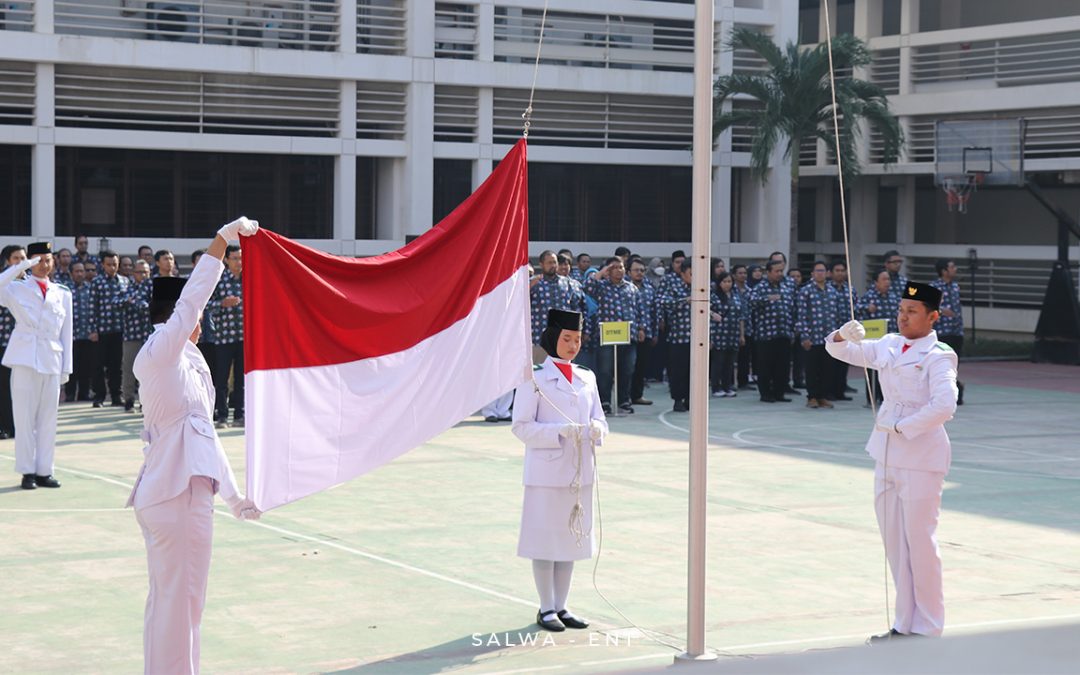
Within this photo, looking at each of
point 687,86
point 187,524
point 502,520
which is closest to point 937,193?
point 687,86

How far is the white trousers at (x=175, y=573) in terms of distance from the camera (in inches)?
232

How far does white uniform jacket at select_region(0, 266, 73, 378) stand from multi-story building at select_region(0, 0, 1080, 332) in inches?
517

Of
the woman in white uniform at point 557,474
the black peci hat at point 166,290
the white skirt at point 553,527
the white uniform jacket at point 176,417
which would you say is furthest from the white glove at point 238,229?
the white skirt at point 553,527

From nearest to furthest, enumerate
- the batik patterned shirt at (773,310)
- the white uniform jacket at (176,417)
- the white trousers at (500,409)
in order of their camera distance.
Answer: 1. the white uniform jacket at (176,417)
2. the white trousers at (500,409)
3. the batik patterned shirt at (773,310)

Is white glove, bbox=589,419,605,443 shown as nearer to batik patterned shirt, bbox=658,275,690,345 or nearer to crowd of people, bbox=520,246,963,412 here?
crowd of people, bbox=520,246,963,412

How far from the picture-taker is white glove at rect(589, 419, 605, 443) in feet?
25.2

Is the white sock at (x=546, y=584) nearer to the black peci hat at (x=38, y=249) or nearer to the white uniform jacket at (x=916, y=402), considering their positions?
the white uniform jacket at (x=916, y=402)

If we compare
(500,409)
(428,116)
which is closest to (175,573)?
(500,409)

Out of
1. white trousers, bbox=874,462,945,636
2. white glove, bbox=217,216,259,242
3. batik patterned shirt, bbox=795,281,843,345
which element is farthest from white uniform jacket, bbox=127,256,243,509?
batik patterned shirt, bbox=795,281,843,345

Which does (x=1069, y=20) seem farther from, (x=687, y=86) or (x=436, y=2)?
(x=436, y=2)

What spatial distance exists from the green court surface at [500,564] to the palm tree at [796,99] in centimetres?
1380

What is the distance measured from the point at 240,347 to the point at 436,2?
1276cm

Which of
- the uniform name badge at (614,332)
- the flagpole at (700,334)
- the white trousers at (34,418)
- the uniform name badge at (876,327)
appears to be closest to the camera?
the flagpole at (700,334)

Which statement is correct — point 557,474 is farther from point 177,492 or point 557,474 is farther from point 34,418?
point 34,418
